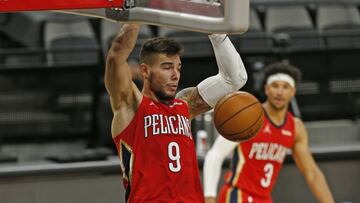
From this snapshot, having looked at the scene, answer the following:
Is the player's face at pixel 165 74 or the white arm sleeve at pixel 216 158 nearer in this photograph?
the player's face at pixel 165 74

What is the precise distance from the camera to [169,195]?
17.5 ft

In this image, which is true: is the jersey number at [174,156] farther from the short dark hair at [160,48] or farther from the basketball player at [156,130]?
the short dark hair at [160,48]

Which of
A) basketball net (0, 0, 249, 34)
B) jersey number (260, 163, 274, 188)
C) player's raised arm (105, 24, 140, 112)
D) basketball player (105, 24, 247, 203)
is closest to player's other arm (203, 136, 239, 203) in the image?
jersey number (260, 163, 274, 188)

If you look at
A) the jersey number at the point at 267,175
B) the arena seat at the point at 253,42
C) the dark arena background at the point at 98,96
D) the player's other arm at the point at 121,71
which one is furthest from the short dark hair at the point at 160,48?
the arena seat at the point at 253,42

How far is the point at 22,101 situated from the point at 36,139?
1.20 feet

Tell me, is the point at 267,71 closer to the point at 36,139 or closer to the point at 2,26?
the point at 36,139

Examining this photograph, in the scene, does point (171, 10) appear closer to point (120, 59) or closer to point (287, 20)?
point (120, 59)

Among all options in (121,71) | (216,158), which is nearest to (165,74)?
(121,71)

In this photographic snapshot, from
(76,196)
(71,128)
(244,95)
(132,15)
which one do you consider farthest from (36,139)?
(132,15)

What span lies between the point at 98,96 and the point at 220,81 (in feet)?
13.0

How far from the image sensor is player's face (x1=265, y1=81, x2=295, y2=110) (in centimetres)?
→ 779

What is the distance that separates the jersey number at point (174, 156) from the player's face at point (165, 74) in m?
0.26

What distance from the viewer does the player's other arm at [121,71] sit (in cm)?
524

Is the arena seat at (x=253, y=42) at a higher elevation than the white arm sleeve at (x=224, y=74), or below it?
below
